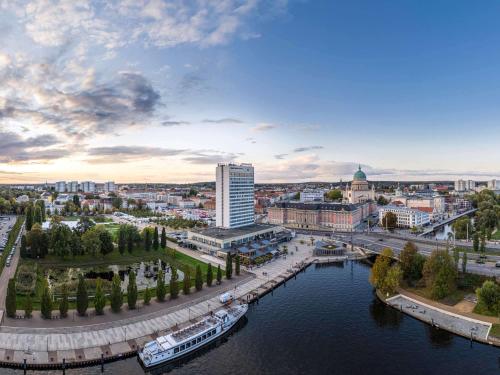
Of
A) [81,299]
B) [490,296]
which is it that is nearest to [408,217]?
[490,296]

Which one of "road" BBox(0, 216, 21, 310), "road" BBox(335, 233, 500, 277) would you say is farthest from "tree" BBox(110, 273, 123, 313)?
"road" BBox(335, 233, 500, 277)

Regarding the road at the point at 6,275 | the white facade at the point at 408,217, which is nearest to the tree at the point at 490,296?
the road at the point at 6,275

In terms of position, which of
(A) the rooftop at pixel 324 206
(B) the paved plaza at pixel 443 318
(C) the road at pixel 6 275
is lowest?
(B) the paved plaza at pixel 443 318

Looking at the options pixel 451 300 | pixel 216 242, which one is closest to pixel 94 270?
pixel 216 242

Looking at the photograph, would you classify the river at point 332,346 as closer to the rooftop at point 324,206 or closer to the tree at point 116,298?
the tree at point 116,298

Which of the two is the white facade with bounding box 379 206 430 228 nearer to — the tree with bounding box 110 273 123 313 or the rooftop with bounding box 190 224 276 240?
the rooftop with bounding box 190 224 276 240
